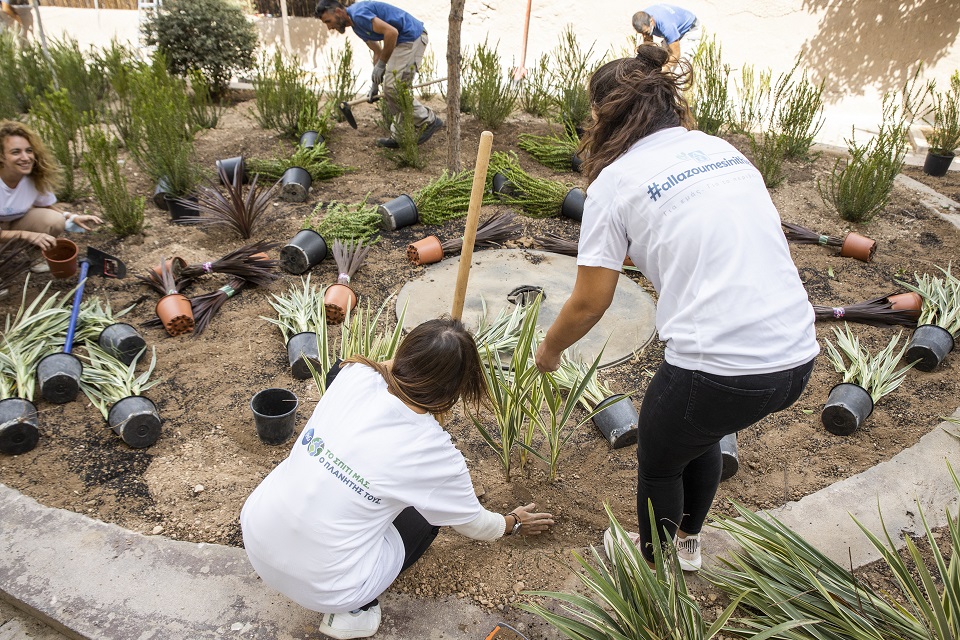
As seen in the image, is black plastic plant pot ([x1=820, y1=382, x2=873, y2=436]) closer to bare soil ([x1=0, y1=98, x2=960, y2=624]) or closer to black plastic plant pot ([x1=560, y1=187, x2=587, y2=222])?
bare soil ([x1=0, y1=98, x2=960, y2=624])

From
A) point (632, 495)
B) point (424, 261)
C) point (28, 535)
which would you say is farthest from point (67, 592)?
point (424, 261)

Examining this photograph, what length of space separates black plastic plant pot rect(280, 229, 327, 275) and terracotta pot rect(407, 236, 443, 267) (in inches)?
20.6

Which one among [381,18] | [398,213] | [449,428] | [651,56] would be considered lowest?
[449,428]

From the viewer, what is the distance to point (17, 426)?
2752 mm

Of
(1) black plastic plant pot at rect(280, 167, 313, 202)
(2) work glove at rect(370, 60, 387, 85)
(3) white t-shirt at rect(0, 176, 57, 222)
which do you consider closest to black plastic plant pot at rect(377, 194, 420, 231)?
(1) black plastic plant pot at rect(280, 167, 313, 202)

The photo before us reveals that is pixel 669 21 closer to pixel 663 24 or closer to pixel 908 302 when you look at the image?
pixel 663 24

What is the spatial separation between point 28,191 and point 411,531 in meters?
3.40

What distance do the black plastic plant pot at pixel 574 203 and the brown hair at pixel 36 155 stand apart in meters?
3.19

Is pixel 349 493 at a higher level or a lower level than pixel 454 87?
lower

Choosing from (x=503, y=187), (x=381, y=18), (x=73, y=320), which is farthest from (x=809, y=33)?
(x=73, y=320)

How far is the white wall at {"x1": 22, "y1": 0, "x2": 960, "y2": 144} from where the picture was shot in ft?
25.7

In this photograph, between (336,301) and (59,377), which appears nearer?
(59,377)

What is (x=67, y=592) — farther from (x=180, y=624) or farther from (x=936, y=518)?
(x=936, y=518)

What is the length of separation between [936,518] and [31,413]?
343 centimetres
